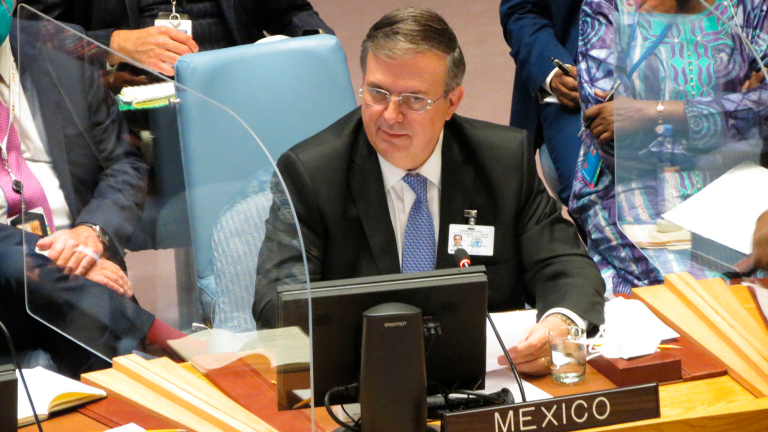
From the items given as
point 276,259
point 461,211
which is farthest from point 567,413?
point 461,211

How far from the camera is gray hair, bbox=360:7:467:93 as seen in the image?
172 cm

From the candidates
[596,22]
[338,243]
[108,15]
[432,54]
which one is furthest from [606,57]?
[108,15]

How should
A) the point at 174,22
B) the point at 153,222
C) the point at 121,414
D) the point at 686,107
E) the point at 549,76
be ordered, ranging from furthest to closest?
the point at 549,76
the point at 174,22
the point at 686,107
the point at 121,414
the point at 153,222

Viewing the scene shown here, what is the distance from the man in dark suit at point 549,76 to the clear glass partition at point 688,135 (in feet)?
3.76

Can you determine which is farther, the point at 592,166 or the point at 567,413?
the point at 592,166

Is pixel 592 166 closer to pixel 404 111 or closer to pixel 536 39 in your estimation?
pixel 536 39

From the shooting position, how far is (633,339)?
4.72 feet

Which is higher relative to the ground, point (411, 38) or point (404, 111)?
point (411, 38)

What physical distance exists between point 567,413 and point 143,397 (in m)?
0.64

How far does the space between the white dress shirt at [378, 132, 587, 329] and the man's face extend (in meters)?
0.03

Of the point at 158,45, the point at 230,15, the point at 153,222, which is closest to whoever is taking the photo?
the point at 153,222

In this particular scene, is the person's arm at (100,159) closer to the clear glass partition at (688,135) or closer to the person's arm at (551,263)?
the person's arm at (551,263)

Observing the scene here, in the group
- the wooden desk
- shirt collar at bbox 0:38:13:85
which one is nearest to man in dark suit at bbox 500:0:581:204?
the wooden desk

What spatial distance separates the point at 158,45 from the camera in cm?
238
